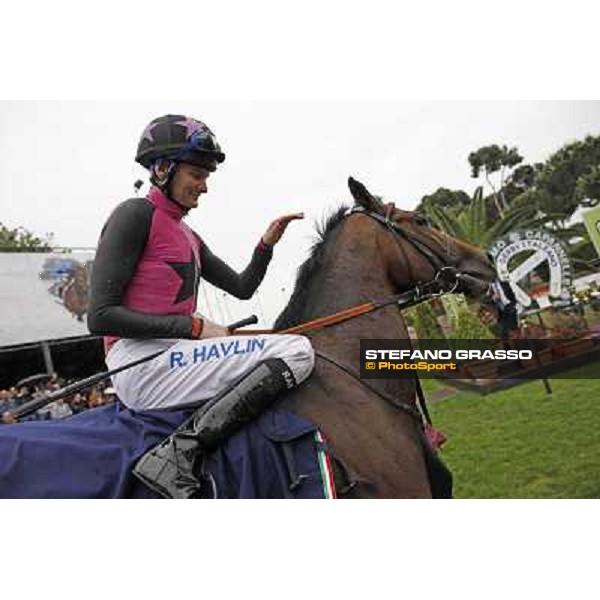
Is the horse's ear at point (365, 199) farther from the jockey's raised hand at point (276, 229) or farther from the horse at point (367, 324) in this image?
the jockey's raised hand at point (276, 229)

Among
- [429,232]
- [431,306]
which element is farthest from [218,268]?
[431,306]

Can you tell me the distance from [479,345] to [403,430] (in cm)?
110

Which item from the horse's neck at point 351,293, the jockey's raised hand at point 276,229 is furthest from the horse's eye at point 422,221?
the jockey's raised hand at point 276,229

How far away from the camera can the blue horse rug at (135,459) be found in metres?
2.46

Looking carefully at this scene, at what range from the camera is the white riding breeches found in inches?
107

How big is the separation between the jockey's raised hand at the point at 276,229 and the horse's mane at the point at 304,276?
246 mm

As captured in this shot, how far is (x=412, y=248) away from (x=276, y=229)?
0.78 metres

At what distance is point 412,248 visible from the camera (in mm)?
3309

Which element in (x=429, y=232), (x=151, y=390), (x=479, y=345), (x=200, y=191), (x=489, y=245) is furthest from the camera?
(x=489, y=245)

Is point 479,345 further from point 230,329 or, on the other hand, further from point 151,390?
point 151,390

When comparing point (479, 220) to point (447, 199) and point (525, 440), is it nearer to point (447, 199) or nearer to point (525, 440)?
point (447, 199)

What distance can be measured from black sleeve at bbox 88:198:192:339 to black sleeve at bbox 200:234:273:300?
0.68 meters

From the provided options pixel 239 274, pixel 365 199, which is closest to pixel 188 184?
pixel 239 274

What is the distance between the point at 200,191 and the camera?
299 cm
